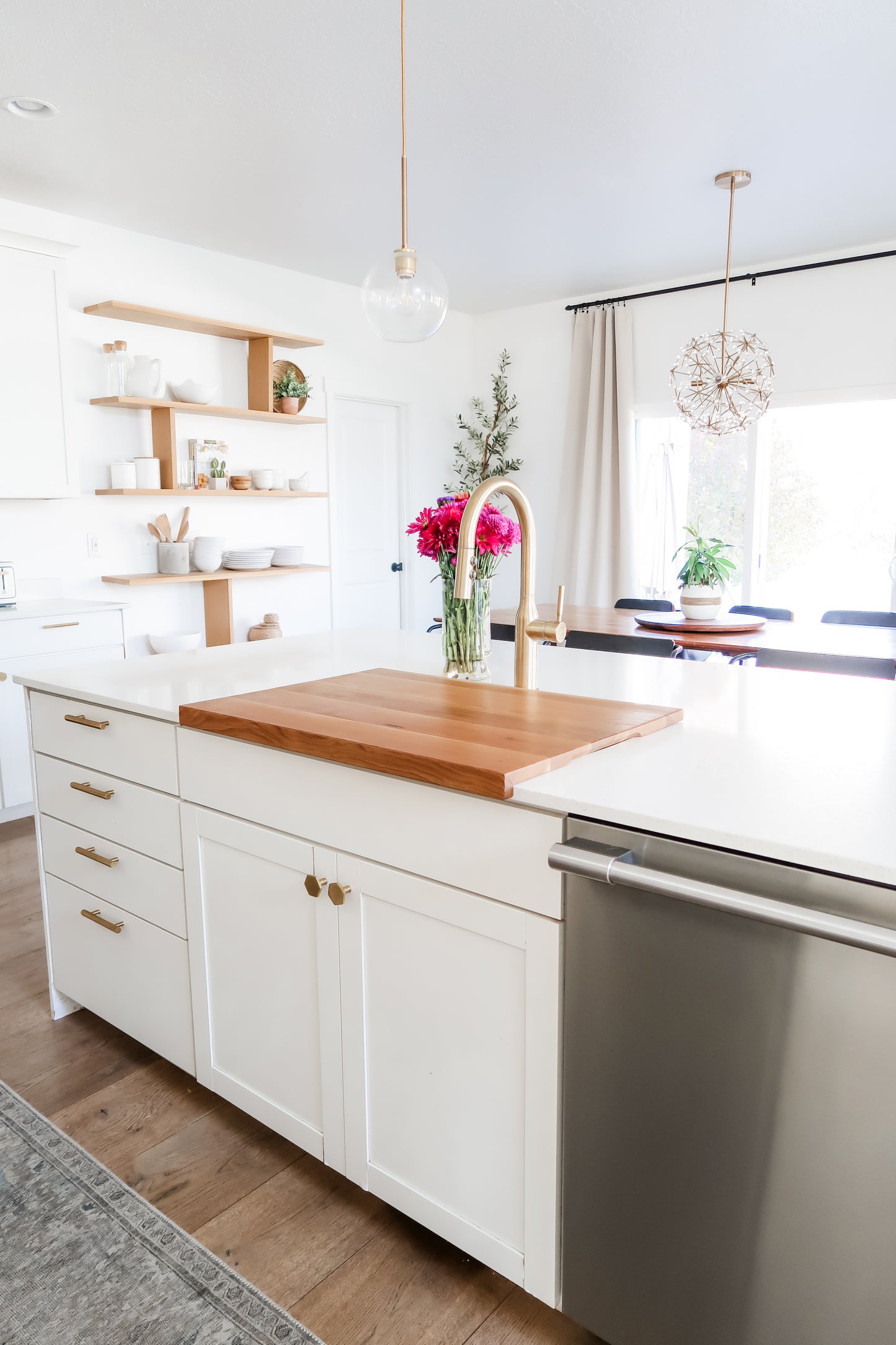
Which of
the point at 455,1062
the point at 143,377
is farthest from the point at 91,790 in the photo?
the point at 143,377

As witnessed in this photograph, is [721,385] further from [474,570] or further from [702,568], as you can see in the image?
[474,570]

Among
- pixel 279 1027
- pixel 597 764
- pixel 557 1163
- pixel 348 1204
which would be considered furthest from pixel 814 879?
pixel 348 1204

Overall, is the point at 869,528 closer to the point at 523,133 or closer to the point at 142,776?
the point at 523,133

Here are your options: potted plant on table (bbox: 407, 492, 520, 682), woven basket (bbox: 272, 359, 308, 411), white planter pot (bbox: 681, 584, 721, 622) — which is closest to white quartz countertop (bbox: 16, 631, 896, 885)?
potted plant on table (bbox: 407, 492, 520, 682)

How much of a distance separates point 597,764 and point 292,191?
3448 millimetres

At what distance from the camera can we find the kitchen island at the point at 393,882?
1141 mm

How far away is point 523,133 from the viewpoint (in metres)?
3.18

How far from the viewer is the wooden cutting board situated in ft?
3.90

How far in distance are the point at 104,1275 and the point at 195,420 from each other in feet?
12.9

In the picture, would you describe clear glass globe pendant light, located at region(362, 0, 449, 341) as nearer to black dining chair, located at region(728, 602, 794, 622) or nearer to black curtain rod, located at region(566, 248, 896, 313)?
black dining chair, located at region(728, 602, 794, 622)

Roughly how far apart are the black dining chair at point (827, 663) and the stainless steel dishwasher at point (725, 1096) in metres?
1.89

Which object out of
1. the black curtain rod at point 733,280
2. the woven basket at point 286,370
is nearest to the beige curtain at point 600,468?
the black curtain rod at point 733,280

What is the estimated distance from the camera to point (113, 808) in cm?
186

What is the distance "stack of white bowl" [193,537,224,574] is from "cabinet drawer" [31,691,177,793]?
97.3 inches
